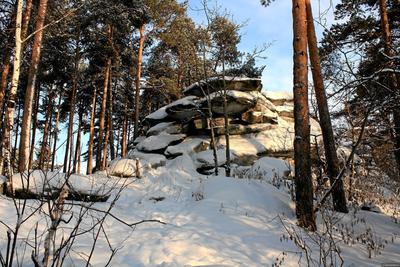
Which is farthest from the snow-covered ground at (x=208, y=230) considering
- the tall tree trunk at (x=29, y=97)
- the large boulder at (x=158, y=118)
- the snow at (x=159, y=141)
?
the large boulder at (x=158, y=118)

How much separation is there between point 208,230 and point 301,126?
9.43ft

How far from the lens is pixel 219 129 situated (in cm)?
1681

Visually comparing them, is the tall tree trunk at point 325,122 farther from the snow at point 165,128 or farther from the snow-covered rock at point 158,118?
the snow-covered rock at point 158,118

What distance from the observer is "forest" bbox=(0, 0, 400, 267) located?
4.93 meters

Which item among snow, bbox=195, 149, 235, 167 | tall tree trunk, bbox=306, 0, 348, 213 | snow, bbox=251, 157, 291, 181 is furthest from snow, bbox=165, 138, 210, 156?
tall tree trunk, bbox=306, 0, 348, 213

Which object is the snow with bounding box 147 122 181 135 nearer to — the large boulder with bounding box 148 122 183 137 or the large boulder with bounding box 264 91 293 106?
the large boulder with bounding box 148 122 183 137

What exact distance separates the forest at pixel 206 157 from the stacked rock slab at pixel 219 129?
74 mm

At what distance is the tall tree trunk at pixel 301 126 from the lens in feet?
22.3

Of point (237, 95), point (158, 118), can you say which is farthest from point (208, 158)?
point (158, 118)

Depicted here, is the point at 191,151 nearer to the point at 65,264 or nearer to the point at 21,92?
the point at 65,264

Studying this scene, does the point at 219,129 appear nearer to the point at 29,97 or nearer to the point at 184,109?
the point at 184,109

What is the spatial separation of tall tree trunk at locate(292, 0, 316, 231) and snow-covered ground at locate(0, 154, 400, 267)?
0.41m

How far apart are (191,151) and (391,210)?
27.1ft

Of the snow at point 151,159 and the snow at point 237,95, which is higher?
the snow at point 237,95
